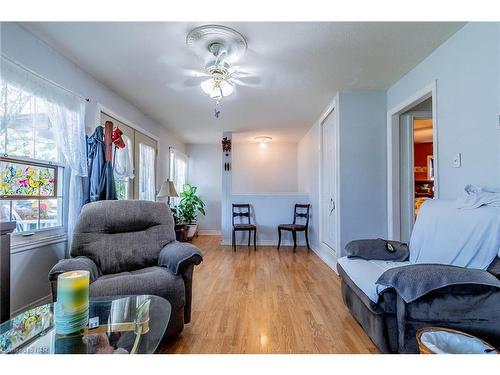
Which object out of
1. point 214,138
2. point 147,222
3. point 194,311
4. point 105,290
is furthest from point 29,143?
point 214,138

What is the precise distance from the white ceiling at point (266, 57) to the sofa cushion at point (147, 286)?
6.01 feet

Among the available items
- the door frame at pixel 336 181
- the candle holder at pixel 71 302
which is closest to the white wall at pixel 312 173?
the door frame at pixel 336 181

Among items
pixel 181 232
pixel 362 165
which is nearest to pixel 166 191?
pixel 181 232

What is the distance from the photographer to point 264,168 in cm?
699

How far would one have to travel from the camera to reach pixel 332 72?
2.82 m

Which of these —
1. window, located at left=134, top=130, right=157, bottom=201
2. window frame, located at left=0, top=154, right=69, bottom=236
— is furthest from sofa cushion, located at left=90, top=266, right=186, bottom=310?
window, located at left=134, top=130, right=157, bottom=201

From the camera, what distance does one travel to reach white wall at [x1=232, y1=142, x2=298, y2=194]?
6.96 meters

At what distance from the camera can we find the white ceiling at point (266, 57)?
2049 mm

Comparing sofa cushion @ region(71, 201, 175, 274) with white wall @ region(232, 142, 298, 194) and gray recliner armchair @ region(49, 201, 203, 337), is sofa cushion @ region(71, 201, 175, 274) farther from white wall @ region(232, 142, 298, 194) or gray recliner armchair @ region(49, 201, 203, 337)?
white wall @ region(232, 142, 298, 194)

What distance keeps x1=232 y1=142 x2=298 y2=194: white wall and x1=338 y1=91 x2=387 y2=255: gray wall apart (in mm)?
3578

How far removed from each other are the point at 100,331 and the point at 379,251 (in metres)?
2.02

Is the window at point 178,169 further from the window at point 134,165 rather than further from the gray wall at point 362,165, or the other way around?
the gray wall at point 362,165
